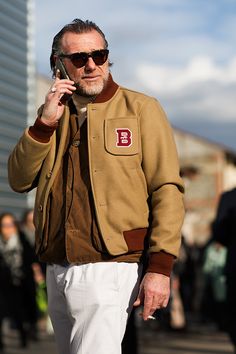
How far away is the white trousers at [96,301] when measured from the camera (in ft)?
12.2

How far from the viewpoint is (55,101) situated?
153 inches

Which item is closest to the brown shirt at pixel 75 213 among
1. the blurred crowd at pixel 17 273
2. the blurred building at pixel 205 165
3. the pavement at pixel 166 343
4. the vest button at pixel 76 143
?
the vest button at pixel 76 143

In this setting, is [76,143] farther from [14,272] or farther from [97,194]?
[14,272]

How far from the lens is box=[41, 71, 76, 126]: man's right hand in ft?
12.8

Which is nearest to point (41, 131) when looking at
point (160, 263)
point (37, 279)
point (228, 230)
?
point (160, 263)

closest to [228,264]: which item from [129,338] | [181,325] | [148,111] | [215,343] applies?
[129,338]

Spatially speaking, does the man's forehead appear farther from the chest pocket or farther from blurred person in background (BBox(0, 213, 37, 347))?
blurred person in background (BBox(0, 213, 37, 347))

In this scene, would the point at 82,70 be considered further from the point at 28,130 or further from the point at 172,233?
the point at 172,233

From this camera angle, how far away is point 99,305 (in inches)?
146

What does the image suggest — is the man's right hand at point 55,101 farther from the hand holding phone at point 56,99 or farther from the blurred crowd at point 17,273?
the blurred crowd at point 17,273

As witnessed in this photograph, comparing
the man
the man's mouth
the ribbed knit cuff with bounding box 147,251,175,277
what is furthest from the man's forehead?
the ribbed knit cuff with bounding box 147,251,175,277

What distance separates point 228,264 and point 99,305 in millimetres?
4060

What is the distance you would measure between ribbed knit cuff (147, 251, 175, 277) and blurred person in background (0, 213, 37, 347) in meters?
8.88

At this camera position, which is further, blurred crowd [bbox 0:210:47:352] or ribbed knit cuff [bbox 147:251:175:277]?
blurred crowd [bbox 0:210:47:352]
